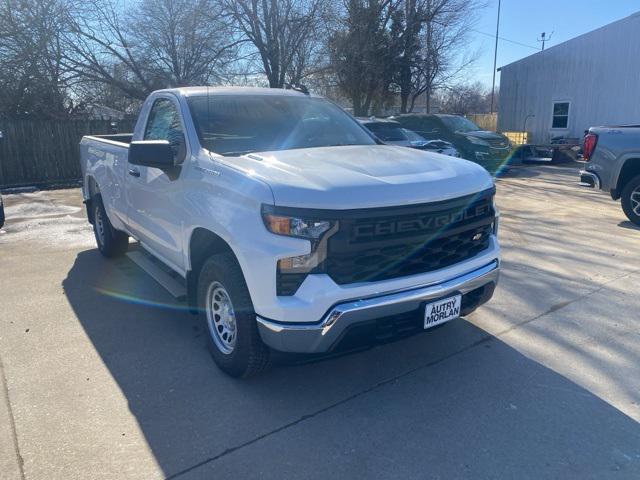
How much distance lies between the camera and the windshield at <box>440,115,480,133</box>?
51.6ft

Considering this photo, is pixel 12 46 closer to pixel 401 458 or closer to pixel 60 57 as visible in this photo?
pixel 60 57

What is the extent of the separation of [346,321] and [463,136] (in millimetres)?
13334

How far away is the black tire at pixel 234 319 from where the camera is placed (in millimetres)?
3174

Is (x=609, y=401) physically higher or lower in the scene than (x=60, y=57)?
lower

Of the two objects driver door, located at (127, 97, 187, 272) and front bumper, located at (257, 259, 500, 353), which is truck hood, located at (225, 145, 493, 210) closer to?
front bumper, located at (257, 259, 500, 353)

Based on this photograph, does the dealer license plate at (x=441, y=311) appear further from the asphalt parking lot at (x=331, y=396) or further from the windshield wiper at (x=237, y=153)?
the windshield wiper at (x=237, y=153)

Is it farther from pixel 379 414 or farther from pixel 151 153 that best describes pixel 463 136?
pixel 379 414

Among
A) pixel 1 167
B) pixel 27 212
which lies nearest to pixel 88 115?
pixel 1 167

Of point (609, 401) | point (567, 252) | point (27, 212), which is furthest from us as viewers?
point (27, 212)

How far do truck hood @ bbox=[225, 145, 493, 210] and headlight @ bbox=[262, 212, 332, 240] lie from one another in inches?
3.3

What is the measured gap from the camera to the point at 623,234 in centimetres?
748

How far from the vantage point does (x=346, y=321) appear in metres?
2.85

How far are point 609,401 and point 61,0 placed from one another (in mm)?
19454

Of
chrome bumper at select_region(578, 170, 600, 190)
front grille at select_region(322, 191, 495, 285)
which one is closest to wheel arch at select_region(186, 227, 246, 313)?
front grille at select_region(322, 191, 495, 285)
